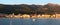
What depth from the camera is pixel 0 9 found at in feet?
196

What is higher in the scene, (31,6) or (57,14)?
(31,6)

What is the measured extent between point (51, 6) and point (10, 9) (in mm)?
13175

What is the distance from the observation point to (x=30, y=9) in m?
59.9

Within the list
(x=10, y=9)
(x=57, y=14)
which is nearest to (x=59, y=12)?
(x=57, y=14)

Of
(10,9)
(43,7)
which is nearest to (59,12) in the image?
(43,7)

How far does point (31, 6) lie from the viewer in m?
57.8

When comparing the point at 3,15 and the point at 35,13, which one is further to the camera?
the point at 35,13

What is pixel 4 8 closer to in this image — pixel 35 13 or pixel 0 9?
pixel 0 9

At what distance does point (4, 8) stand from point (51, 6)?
14.0m

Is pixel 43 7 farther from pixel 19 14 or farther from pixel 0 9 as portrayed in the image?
pixel 0 9

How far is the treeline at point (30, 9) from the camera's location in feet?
191

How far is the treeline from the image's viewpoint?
191ft

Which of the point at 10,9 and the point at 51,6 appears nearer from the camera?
the point at 10,9

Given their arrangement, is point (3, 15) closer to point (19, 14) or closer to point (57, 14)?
point (19, 14)
